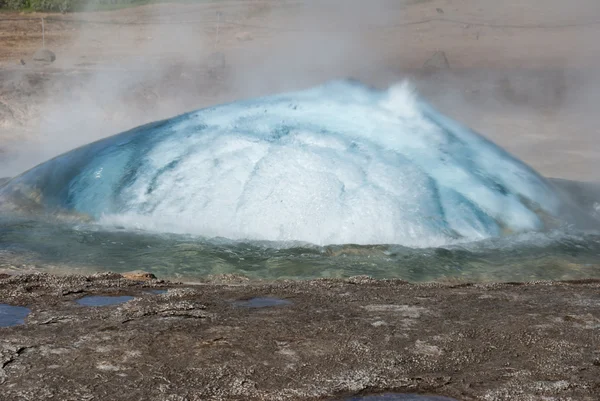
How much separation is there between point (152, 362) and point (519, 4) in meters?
18.5

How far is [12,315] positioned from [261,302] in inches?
41.5

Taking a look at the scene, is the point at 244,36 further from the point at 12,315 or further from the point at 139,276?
the point at 12,315

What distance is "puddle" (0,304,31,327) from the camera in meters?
3.54

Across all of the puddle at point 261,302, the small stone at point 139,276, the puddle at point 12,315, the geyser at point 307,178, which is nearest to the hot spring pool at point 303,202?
the geyser at point 307,178

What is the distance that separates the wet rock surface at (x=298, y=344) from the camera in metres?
2.97

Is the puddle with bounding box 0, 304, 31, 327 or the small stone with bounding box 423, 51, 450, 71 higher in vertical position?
the small stone with bounding box 423, 51, 450, 71

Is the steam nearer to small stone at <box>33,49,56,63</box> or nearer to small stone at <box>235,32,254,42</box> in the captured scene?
small stone at <box>235,32,254,42</box>

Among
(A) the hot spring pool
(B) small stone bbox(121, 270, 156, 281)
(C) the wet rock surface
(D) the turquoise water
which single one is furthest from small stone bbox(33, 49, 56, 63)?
(C) the wet rock surface

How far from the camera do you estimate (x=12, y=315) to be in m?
3.64

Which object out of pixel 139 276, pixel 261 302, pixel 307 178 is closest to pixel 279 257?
pixel 307 178

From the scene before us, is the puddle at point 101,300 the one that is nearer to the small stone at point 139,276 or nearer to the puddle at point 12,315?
the puddle at point 12,315

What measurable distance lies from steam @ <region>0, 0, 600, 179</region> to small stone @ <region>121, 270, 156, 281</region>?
16.5 ft

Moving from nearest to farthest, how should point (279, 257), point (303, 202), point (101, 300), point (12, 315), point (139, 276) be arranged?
1. point (12, 315)
2. point (101, 300)
3. point (139, 276)
4. point (279, 257)
5. point (303, 202)

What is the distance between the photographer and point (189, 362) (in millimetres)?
3129
